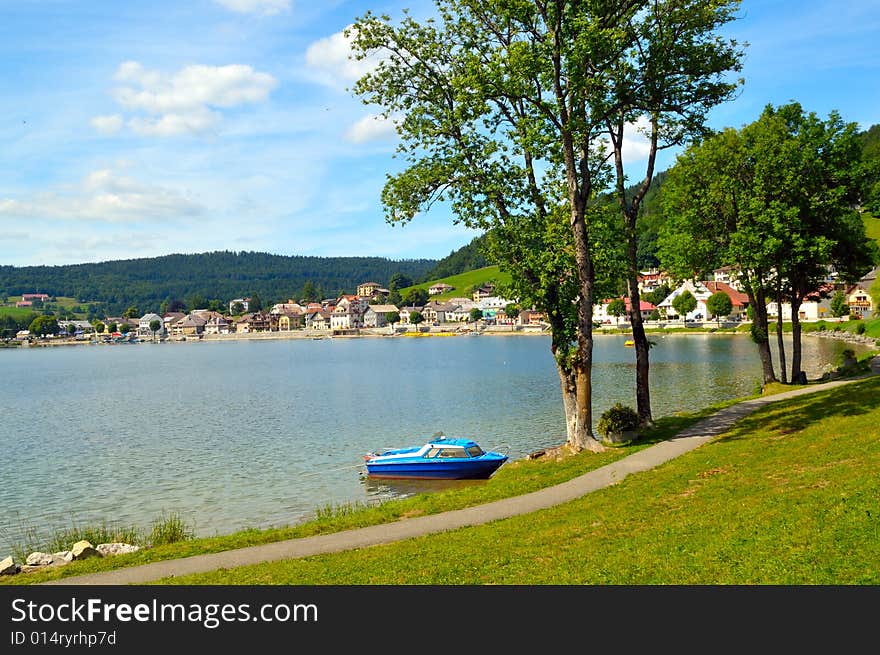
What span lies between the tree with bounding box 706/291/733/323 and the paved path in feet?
474

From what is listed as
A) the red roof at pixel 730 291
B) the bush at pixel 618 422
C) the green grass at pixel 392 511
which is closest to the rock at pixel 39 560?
the green grass at pixel 392 511

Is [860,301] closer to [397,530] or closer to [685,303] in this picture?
[685,303]

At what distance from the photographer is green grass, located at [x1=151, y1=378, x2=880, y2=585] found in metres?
10.6

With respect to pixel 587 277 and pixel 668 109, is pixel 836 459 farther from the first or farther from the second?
pixel 668 109

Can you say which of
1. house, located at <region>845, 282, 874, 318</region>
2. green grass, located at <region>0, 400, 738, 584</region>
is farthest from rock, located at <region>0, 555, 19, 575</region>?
house, located at <region>845, 282, 874, 318</region>

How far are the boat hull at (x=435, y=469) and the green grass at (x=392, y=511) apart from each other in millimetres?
5404

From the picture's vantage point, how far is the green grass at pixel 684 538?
34.8ft

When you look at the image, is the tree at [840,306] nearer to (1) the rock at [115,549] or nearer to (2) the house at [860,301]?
(2) the house at [860,301]

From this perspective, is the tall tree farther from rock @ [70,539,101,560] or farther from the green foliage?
the green foliage

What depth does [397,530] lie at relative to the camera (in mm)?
16875

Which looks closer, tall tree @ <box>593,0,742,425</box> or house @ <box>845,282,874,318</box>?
tall tree @ <box>593,0,742,425</box>

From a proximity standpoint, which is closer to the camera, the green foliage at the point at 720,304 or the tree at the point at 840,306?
the tree at the point at 840,306
